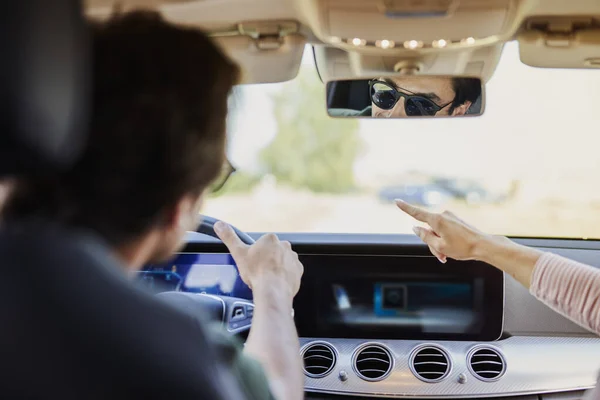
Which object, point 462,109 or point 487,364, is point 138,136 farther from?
point 487,364

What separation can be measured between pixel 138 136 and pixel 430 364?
2.73 m

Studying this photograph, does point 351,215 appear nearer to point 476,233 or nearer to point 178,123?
point 476,233

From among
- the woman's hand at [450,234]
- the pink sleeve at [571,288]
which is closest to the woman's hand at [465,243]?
the woman's hand at [450,234]

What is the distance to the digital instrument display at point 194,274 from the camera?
3654 millimetres

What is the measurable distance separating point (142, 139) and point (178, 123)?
8cm

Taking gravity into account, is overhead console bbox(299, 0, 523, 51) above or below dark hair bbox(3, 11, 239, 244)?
above

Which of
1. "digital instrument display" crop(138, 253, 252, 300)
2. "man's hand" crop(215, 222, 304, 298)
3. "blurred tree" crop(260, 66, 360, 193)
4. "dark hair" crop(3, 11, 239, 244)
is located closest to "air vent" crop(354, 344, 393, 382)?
"digital instrument display" crop(138, 253, 252, 300)

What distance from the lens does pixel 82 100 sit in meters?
1.20

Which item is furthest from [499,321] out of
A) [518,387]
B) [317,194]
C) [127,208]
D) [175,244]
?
[317,194]

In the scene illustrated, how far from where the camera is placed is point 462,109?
3076mm

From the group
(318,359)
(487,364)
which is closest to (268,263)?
(318,359)

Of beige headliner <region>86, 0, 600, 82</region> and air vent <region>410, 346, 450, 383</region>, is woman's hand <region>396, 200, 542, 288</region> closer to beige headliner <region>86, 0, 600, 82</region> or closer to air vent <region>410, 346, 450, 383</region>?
beige headliner <region>86, 0, 600, 82</region>

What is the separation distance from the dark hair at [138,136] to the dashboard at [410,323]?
7.44ft

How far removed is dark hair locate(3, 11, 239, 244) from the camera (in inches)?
50.8
